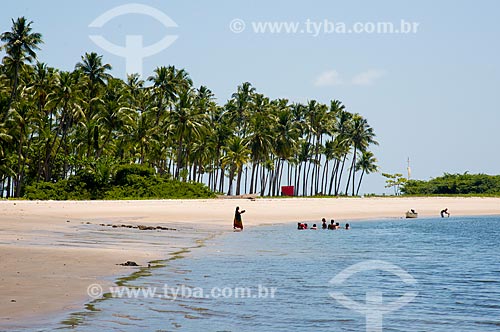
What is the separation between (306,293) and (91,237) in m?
14.6

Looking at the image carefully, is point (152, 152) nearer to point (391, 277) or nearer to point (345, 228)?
point (345, 228)

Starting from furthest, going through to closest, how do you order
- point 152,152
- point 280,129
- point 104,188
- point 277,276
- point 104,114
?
1. point 280,129
2. point 152,152
3. point 104,114
4. point 104,188
5. point 277,276

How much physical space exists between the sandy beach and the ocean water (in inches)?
43.8

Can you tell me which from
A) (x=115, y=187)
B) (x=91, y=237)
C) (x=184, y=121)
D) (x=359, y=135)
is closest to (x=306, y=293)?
(x=91, y=237)

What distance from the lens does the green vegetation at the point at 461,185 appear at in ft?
399

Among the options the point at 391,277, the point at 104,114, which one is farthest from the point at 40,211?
the point at 104,114

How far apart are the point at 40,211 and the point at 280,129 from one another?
68731mm

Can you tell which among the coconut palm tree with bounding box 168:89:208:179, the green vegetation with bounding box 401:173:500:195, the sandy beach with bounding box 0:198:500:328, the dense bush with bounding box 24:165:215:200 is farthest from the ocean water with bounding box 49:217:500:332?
the green vegetation with bounding box 401:173:500:195

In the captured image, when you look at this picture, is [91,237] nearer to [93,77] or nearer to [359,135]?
[93,77]

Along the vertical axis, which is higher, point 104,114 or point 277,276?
point 104,114

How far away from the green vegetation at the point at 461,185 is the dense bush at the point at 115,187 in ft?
218

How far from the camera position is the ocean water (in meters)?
11.5

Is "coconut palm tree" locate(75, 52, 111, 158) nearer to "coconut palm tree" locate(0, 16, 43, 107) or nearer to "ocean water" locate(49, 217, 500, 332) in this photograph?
"coconut palm tree" locate(0, 16, 43, 107)

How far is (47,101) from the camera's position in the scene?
83.4 metres
